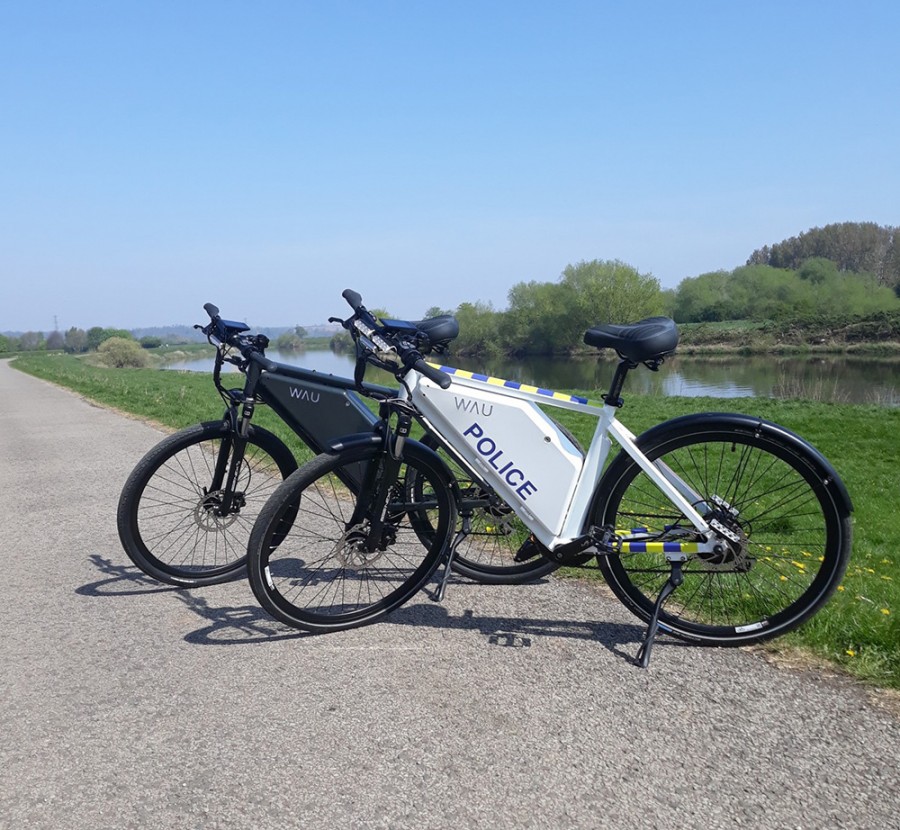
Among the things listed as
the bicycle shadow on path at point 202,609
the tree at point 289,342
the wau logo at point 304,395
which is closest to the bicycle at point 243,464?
the wau logo at point 304,395

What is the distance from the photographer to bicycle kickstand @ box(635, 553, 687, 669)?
3.06m

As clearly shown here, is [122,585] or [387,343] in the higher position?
[387,343]

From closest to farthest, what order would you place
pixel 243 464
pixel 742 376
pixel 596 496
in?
pixel 596 496, pixel 243 464, pixel 742 376

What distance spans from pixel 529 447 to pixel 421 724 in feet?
4.21

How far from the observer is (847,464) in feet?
36.0

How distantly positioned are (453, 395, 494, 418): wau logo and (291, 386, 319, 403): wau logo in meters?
0.88

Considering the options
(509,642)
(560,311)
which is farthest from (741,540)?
(560,311)

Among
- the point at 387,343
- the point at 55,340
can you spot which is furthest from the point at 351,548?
the point at 55,340

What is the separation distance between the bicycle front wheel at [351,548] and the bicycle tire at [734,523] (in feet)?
2.63

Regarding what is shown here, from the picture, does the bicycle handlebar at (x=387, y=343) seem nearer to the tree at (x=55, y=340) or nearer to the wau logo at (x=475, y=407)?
the wau logo at (x=475, y=407)

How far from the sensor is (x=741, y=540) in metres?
3.24

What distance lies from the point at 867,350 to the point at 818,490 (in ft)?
144

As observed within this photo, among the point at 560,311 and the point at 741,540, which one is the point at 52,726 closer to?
the point at 741,540

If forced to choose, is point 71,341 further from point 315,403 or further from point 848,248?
point 315,403
